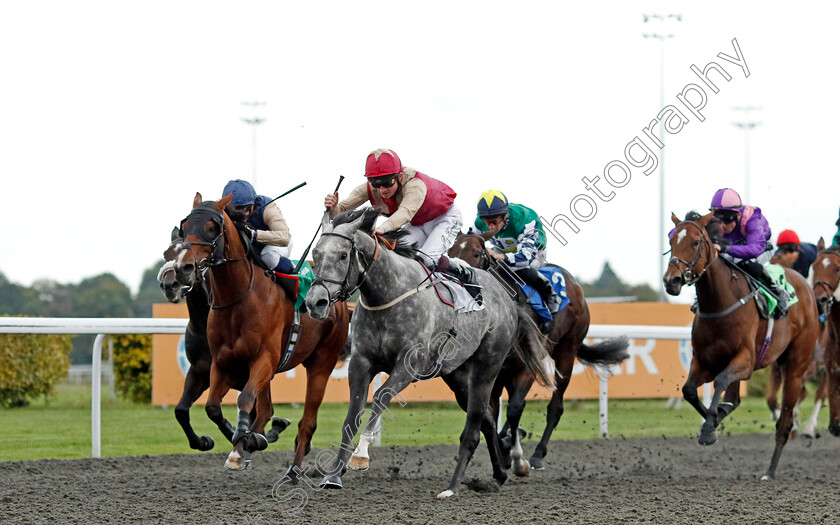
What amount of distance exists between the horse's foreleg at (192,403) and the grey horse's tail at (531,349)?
203 centimetres

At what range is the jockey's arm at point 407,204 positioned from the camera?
505 cm

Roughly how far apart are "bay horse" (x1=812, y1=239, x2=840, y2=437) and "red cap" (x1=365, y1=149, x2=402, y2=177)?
4.53m

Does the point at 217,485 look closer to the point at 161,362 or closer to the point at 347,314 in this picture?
the point at 347,314

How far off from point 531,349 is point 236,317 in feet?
6.50

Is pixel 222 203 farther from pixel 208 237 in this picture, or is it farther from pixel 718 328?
pixel 718 328

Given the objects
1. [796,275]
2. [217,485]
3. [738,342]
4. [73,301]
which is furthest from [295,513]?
[73,301]

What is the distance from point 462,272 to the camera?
561 cm

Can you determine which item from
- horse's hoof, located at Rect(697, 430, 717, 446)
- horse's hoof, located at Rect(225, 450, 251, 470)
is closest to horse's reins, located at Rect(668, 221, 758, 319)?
horse's hoof, located at Rect(697, 430, 717, 446)

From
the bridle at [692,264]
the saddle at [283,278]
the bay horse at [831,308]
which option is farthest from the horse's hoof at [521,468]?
the bay horse at [831,308]

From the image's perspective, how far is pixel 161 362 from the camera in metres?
9.81

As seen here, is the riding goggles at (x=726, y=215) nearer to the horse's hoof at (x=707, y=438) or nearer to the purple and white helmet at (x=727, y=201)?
the purple and white helmet at (x=727, y=201)

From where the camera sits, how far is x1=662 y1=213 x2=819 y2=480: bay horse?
6335 mm

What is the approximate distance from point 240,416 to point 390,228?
53.3 inches

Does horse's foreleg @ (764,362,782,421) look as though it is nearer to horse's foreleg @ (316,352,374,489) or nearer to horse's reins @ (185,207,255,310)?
horse's foreleg @ (316,352,374,489)
